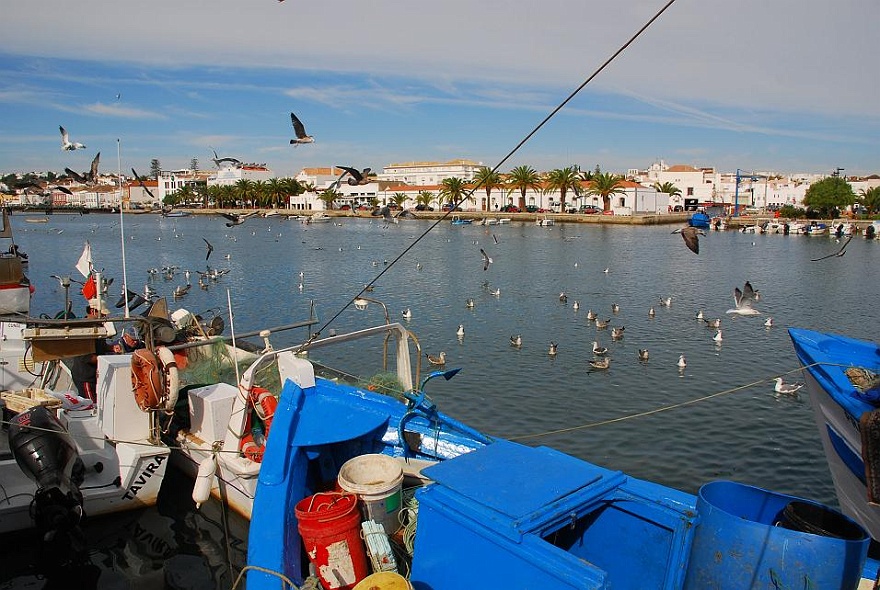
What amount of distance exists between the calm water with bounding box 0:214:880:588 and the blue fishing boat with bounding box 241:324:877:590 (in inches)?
82.2

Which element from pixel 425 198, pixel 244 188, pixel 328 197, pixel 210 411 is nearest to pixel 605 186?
pixel 425 198

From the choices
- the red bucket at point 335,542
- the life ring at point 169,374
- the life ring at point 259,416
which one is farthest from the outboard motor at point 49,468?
the red bucket at point 335,542

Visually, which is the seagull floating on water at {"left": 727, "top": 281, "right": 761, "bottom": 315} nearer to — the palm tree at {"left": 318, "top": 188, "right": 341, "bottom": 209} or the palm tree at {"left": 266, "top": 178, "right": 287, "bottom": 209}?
the palm tree at {"left": 318, "top": 188, "right": 341, "bottom": 209}

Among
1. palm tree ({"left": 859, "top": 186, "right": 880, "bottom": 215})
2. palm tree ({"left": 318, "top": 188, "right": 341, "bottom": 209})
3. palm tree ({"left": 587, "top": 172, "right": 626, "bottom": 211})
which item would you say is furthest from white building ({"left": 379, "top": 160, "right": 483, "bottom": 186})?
Answer: palm tree ({"left": 859, "top": 186, "right": 880, "bottom": 215})

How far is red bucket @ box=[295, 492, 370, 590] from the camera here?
5164 mm

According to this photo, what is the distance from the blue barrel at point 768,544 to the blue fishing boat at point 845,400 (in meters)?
4.78

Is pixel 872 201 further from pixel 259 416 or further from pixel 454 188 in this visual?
pixel 259 416

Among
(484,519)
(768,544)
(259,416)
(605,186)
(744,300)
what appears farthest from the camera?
(605,186)

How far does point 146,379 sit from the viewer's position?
361 inches

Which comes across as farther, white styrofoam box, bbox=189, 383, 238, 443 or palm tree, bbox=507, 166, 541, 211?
palm tree, bbox=507, 166, 541, 211

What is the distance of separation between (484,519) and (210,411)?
23.2 ft

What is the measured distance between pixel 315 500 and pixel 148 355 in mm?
4739

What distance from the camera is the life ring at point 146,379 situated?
911 centimetres

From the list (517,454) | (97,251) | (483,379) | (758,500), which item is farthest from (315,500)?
(97,251)
